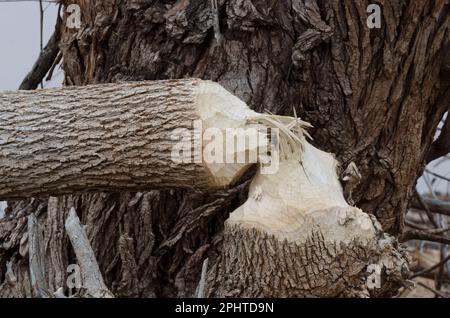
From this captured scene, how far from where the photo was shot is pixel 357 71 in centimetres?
182

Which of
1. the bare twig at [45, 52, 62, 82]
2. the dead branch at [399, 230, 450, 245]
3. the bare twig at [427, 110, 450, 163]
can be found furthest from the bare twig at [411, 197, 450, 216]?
the bare twig at [45, 52, 62, 82]

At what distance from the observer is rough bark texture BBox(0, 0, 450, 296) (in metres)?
1.79

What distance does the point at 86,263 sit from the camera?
162 cm

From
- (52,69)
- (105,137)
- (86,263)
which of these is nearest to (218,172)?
(105,137)

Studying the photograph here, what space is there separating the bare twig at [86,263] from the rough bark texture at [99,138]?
0.09 meters

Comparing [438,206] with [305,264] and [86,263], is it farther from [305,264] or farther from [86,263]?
[86,263]

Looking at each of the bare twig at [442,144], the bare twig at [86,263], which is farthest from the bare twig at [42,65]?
the bare twig at [442,144]

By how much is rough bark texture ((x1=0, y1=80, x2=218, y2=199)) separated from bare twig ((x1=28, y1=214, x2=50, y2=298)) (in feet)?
0.61

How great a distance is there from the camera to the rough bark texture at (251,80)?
179 cm

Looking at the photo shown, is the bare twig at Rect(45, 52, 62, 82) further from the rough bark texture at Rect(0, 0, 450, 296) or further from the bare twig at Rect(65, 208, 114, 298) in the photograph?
the bare twig at Rect(65, 208, 114, 298)

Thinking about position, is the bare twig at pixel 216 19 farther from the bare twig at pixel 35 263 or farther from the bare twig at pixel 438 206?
the bare twig at pixel 438 206

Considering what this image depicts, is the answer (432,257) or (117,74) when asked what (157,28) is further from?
(432,257)

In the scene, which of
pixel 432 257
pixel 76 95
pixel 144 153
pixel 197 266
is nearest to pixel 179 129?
pixel 144 153

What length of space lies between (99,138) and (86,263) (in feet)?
0.85
